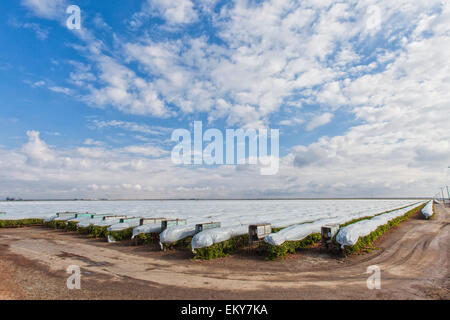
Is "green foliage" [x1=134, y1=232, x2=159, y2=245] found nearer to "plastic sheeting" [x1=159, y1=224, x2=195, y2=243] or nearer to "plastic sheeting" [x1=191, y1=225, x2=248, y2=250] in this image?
"plastic sheeting" [x1=159, y1=224, x2=195, y2=243]

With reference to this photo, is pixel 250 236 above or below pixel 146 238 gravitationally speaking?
above

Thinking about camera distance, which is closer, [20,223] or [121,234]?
[121,234]

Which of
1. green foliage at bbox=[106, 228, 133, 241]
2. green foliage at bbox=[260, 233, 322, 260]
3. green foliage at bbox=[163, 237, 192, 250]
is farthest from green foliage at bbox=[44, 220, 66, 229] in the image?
green foliage at bbox=[260, 233, 322, 260]

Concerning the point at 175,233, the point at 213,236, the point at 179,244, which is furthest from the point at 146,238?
the point at 213,236

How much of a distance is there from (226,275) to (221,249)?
2.51 meters

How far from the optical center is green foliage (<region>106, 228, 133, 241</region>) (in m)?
13.2

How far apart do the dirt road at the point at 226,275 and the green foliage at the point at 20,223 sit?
14764 mm

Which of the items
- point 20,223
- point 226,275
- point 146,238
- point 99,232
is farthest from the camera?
point 20,223

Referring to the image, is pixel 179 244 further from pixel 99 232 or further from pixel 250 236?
pixel 99 232

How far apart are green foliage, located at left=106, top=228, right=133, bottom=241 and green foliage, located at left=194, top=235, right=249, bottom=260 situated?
625 centimetres

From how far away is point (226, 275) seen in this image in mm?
6961

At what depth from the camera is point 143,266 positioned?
8.09m

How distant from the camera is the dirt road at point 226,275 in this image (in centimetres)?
547

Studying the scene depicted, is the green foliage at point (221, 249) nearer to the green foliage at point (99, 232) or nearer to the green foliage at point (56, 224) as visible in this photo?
the green foliage at point (99, 232)
